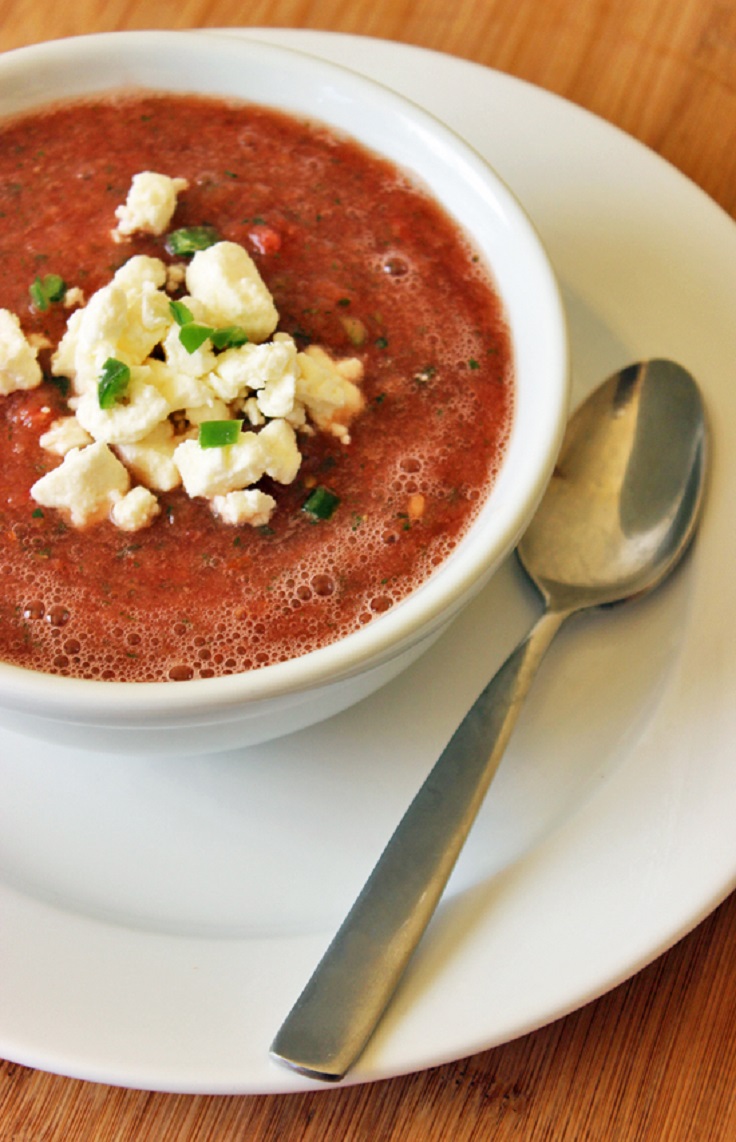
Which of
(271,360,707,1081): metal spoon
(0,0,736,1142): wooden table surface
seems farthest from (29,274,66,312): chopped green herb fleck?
→ (0,0,736,1142): wooden table surface

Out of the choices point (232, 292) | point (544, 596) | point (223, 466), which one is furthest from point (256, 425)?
point (544, 596)

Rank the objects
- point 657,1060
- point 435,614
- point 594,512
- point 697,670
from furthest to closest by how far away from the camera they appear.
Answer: point 594,512 → point 697,670 → point 657,1060 → point 435,614

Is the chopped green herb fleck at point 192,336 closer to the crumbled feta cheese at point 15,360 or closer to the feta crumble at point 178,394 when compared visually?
the feta crumble at point 178,394

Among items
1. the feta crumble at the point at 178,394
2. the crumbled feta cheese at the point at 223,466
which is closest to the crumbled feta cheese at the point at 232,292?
the feta crumble at the point at 178,394

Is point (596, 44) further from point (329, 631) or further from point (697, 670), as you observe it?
point (329, 631)

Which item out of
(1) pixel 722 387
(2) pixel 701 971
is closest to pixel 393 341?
(1) pixel 722 387

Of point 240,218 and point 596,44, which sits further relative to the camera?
point 596,44
